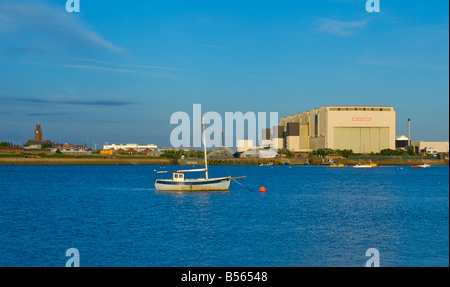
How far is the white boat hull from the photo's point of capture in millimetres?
66500

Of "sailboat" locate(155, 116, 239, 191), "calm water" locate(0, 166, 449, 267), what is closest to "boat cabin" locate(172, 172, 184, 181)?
"sailboat" locate(155, 116, 239, 191)

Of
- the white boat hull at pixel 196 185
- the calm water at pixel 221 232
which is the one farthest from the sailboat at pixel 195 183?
the calm water at pixel 221 232

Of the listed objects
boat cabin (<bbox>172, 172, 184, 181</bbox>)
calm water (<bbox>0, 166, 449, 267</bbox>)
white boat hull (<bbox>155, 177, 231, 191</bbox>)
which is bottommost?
calm water (<bbox>0, 166, 449, 267</bbox>)

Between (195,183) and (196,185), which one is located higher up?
(195,183)

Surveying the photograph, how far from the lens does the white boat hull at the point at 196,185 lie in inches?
2618

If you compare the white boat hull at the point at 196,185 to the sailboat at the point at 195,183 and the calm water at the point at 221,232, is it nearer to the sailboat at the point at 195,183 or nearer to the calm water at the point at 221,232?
the sailboat at the point at 195,183

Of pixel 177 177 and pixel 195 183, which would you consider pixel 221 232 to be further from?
pixel 177 177

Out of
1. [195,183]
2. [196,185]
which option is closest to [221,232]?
[195,183]

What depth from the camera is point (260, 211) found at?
51.4 m

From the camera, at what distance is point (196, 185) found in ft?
220

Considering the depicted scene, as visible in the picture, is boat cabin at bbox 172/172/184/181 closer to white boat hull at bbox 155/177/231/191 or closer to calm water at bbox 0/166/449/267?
white boat hull at bbox 155/177/231/191
